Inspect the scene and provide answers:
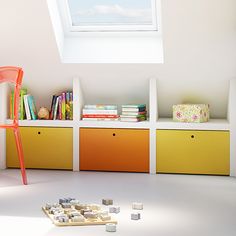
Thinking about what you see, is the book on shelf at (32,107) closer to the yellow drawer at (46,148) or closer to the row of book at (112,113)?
the yellow drawer at (46,148)

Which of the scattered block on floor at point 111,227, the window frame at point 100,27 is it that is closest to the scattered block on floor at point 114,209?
the scattered block on floor at point 111,227

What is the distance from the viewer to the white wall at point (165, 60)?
15.5ft

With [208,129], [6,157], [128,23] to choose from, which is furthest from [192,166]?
[6,157]

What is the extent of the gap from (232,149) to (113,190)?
1.32 metres

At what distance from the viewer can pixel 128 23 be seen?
5457 mm

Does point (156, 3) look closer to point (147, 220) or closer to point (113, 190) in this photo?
point (113, 190)

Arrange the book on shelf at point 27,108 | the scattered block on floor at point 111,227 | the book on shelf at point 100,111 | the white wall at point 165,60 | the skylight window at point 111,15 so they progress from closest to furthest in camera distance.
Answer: the scattered block on floor at point 111,227
the white wall at point 165,60
the skylight window at point 111,15
the book on shelf at point 100,111
the book on shelf at point 27,108

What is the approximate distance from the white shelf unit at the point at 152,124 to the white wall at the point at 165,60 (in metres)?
0.12

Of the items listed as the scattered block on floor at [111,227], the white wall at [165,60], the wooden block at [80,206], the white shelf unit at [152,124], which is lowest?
the scattered block on floor at [111,227]

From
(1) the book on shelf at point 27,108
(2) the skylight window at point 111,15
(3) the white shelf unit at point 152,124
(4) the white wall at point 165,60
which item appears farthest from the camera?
(1) the book on shelf at point 27,108

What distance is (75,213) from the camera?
3623mm

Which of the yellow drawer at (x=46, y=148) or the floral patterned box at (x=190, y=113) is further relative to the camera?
the yellow drawer at (x=46, y=148)

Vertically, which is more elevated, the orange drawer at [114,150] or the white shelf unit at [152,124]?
the white shelf unit at [152,124]

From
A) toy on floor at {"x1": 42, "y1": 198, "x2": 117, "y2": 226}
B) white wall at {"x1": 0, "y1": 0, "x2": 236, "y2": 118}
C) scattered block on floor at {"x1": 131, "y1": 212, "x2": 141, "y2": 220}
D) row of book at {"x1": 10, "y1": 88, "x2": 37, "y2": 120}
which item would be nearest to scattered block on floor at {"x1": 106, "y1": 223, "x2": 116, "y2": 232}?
toy on floor at {"x1": 42, "y1": 198, "x2": 117, "y2": 226}
